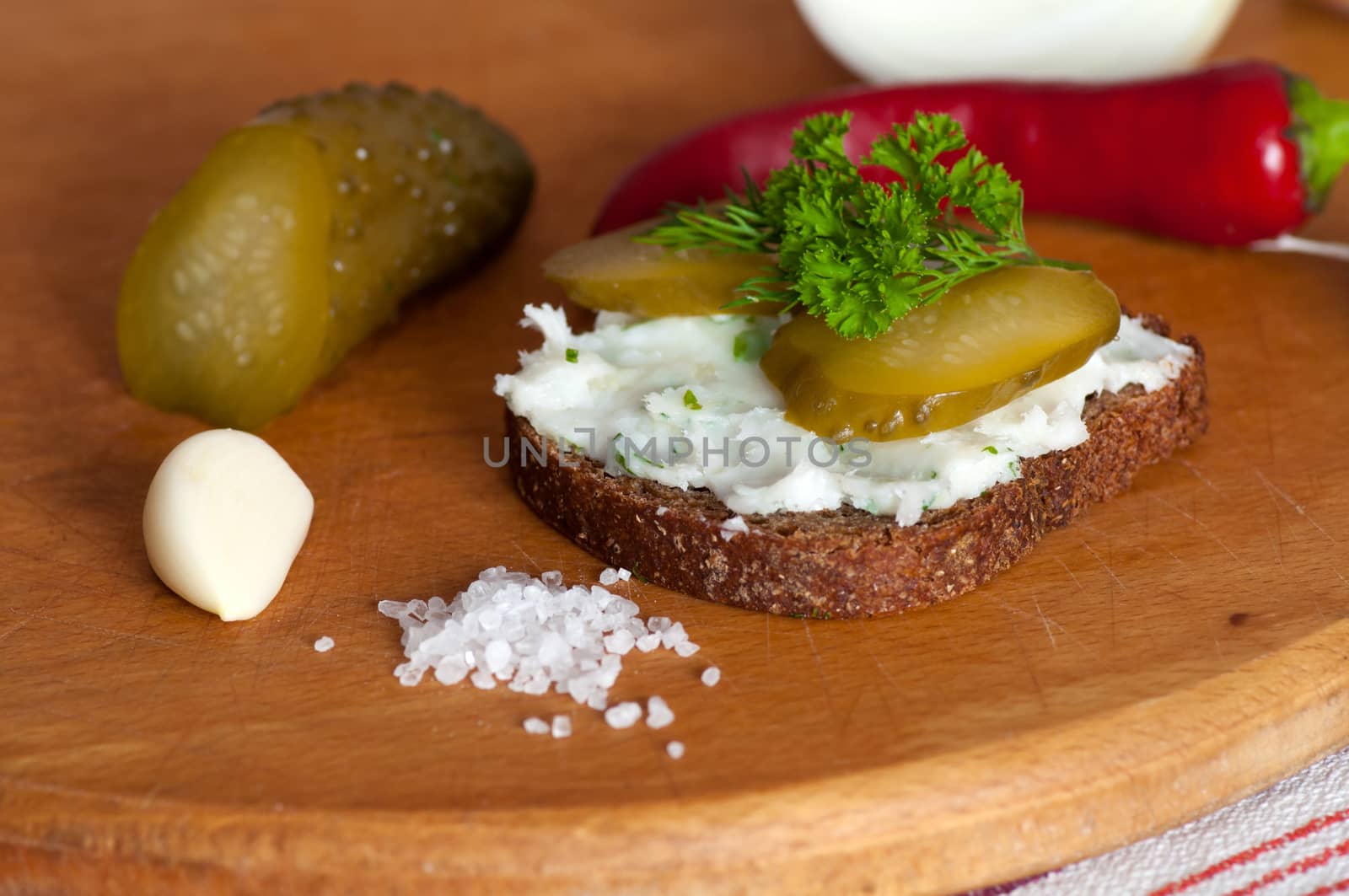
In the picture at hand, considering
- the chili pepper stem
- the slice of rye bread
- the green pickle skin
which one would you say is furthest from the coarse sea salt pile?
the chili pepper stem

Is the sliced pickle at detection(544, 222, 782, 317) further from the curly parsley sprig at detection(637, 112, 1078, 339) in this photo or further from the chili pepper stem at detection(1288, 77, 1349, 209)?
the chili pepper stem at detection(1288, 77, 1349, 209)

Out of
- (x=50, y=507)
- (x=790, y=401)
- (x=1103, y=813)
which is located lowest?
(x=50, y=507)

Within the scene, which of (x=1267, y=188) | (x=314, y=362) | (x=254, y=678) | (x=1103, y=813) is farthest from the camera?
(x=1267, y=188)

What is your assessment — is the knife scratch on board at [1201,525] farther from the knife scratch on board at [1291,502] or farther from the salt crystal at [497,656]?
the salt crystal at [497,656]

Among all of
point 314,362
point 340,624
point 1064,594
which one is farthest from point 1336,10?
point 340,624

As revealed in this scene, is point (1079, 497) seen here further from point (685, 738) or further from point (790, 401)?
point (685, 738)

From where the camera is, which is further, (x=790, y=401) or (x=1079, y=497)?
(x=1079, y=497)

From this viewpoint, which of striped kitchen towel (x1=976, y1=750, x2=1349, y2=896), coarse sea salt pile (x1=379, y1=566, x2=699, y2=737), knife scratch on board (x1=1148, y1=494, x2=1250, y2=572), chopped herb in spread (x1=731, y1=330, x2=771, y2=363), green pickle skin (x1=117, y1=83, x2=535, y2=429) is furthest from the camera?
green pickle skin (x1=117, y1=83, x2=535, y2=429)

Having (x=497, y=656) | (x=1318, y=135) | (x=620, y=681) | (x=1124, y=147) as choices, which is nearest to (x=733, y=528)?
(x=620, y=681)
